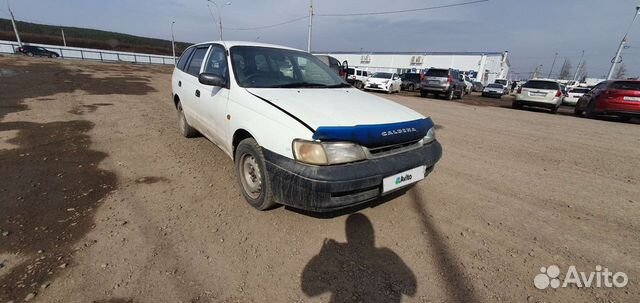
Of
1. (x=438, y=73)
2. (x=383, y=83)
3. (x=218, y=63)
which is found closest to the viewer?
(x=218, y=63)

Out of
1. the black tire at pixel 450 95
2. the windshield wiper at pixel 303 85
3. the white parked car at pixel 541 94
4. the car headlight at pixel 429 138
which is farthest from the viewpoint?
the black tire at pixel 450 95

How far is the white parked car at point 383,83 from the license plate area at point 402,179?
16175 mm

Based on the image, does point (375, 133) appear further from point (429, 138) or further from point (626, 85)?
point (626, 85)

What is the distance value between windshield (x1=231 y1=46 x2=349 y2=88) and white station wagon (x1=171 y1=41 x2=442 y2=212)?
11 millimetres

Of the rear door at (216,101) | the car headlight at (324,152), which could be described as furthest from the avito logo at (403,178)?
the rear door at (216,101)

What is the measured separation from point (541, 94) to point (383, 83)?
27.8ft

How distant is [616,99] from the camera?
8.98 m

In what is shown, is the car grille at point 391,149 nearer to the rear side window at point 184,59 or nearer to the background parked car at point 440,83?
the rear side window at point 184,59

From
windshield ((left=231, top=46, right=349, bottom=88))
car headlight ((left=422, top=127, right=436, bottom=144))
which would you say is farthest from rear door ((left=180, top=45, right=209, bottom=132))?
car headlight ((left=422, top=127, right=436, bottom=144))

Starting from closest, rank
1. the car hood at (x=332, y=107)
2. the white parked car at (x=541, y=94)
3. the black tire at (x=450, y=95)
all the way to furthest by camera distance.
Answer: the car hood at (x=332, y=107) → the white parked car at (x=541, y=94) → the black tire at (x=450, y=95)

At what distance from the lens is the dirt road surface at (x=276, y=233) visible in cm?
193

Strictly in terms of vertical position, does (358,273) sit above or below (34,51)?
below

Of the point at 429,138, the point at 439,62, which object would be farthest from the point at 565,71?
the point at 429,138

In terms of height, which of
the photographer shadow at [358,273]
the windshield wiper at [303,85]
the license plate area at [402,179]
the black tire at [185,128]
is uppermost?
the windshield wiper at [303,85]
